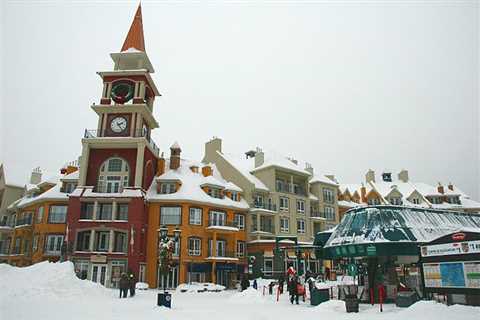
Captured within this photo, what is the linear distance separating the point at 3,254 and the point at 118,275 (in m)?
20.7

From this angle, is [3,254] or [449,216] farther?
[3,254]

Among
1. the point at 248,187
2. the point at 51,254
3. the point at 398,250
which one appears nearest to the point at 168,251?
the point at 398,250

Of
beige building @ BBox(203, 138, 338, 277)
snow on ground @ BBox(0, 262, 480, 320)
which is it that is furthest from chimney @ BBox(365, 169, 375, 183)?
snow on ground @ BBox(0, 262, 480, 320)

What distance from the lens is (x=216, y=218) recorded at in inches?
1693

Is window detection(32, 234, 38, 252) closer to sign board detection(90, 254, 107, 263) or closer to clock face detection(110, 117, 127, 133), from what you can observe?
sign board detection(90, 254, 107, 263)

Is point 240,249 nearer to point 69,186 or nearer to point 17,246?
point 69,186

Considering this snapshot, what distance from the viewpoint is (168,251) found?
A: 23938mm

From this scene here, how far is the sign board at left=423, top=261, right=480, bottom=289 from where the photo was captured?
49.9 feet

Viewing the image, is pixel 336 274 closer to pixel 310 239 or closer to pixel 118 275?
pixel 310 239

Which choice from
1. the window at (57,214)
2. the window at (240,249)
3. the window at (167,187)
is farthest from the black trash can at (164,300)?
the window at (57,214)

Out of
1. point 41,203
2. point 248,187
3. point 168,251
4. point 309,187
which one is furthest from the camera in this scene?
point 309,187

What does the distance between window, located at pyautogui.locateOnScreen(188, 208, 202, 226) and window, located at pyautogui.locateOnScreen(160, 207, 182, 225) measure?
120 cm

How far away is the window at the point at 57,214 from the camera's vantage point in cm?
4094

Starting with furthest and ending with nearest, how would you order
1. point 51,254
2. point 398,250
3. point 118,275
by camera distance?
point 51,254 → point 118,275 → point 398,250
